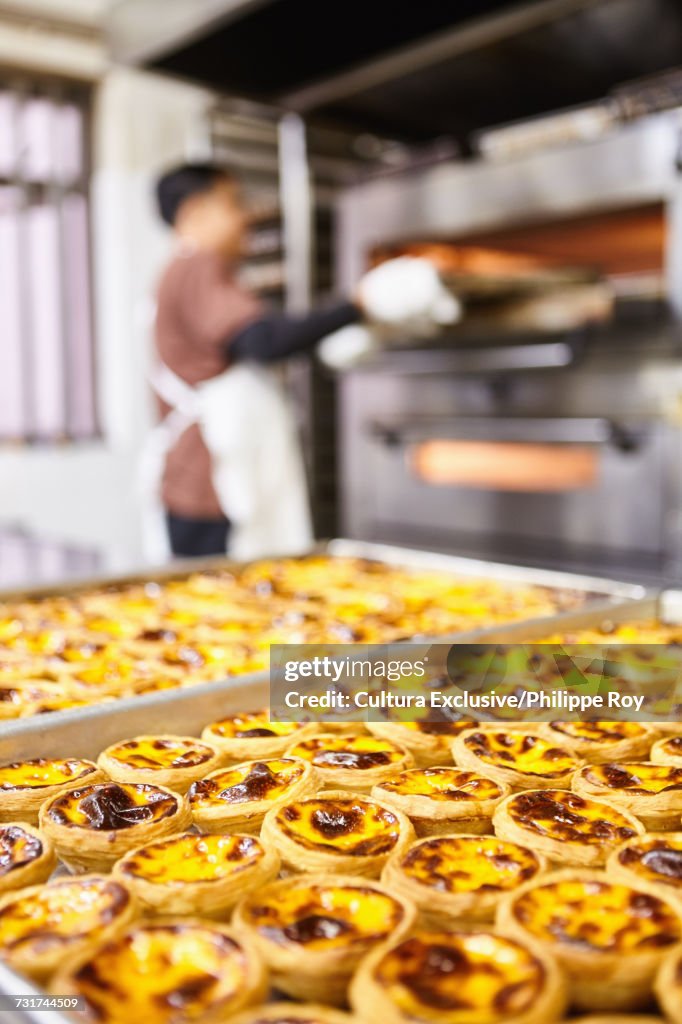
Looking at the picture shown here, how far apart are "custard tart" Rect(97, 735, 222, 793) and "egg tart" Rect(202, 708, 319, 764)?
0.03 m

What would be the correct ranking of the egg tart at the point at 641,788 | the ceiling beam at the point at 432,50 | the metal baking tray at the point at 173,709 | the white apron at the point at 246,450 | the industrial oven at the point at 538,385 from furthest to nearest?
the white apron at the point at 246,450, the industrial oven at the point at 538,385, the ceiling beam at the point at 432,50, the metal baking tray at the point at 173,709, the egg tart at the point at 641,788

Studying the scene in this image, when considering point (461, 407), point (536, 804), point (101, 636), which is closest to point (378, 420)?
point (461, 407)

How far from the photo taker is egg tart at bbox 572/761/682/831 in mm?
1096

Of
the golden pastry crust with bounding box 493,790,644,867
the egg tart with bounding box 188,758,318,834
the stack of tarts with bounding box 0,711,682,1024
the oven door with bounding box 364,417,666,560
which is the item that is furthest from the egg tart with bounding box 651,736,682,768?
the oven door with bounding box 364,417,666,560

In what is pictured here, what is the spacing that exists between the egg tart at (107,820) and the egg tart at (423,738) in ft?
1.09

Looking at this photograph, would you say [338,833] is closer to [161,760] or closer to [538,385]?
[161,760]

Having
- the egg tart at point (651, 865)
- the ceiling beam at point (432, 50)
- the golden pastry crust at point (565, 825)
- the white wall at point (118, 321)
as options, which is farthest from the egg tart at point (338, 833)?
the white wall at point (118, 321)

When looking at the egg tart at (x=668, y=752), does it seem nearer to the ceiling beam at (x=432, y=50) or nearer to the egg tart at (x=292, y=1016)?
the egg tart at (x=292, y=1016)

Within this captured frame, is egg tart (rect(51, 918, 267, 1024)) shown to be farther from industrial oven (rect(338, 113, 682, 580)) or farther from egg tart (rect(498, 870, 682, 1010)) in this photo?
industrial oven (rect(338, 113, 682, 580))

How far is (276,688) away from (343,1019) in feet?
2.62

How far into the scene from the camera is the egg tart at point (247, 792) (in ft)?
3.64

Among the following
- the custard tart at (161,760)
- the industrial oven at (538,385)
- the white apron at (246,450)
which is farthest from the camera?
the white apron at (246,450)

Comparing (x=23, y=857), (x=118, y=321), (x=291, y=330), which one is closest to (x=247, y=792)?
(x=23, y=857)

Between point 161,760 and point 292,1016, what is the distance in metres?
0.58
